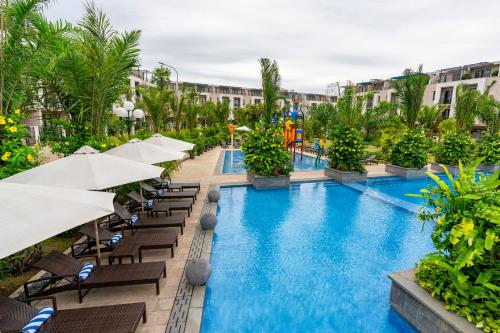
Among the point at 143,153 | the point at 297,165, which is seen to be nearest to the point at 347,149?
the point at 297,165

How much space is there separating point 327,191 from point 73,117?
977 centimetres

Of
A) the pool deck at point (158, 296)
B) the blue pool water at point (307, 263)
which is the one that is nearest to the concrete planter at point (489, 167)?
the blue pool water at point (307, 263)

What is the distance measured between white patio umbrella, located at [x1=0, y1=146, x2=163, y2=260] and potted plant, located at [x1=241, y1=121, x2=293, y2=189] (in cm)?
632

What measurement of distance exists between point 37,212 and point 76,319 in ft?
5.38

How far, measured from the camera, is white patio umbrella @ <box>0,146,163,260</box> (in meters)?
4.57

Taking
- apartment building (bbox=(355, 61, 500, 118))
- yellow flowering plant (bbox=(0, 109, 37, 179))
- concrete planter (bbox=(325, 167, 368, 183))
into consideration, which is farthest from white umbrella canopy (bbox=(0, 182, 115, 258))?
apartment building (bbox=(355, 61, 500, 118))

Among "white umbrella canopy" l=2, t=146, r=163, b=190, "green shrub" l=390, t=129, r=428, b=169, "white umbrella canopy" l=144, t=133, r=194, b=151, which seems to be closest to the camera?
"white umbrella canopy" l=2, t=146, r=163, b=190

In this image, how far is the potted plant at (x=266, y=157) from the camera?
11461 mm

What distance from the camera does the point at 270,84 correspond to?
12.5 metres

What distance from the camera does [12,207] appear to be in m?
2.49

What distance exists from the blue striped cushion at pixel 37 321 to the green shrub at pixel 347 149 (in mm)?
11942

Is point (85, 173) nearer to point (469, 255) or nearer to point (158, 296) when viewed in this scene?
point (158, 296)

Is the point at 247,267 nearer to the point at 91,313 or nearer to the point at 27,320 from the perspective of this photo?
the point at 91,313

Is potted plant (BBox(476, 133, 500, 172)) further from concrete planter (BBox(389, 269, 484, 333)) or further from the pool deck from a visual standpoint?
the pool deck
